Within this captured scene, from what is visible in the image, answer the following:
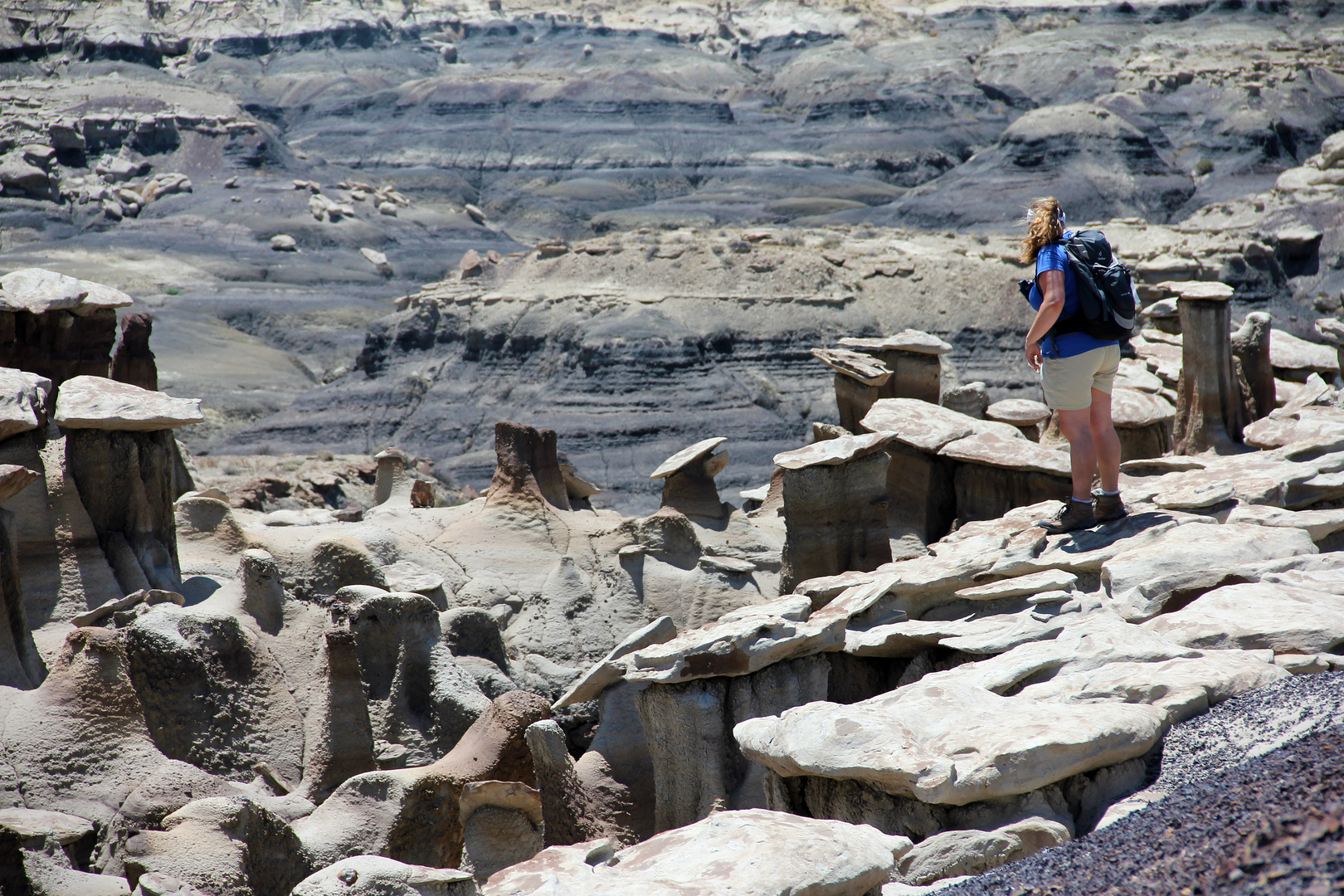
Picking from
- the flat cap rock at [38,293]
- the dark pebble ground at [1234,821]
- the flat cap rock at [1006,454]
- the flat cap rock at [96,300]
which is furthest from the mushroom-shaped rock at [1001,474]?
the flat cap rock at [38,293]

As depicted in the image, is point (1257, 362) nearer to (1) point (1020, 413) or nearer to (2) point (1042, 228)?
(1) point (1020, 413)

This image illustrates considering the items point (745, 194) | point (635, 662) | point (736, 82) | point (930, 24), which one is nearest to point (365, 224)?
point (745, 194)

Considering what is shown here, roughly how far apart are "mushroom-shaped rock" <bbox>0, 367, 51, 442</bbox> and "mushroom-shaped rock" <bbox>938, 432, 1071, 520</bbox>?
5267mm

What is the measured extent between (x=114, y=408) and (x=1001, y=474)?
5.17m

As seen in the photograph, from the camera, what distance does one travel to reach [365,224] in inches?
2206

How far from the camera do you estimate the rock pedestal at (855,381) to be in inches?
398

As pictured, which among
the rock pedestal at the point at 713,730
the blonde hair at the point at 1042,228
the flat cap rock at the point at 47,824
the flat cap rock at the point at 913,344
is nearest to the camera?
the flat cap rock at the point at 47,824

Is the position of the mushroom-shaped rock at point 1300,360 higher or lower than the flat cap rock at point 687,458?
higher

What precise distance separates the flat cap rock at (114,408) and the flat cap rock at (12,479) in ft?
3.64

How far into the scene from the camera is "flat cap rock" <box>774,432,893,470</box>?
23.7ft

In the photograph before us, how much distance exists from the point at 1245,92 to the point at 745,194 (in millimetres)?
23416

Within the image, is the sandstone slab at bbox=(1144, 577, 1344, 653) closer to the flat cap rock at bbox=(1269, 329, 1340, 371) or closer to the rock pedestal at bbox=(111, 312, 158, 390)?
the flat cap rock at bbox=(1269, 329, 1340, 371)

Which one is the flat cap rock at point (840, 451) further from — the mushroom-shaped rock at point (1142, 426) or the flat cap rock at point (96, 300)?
the flat cap rock at point (96, 300)

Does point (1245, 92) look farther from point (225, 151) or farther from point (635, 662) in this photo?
point (635, 662)
